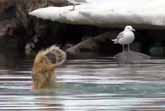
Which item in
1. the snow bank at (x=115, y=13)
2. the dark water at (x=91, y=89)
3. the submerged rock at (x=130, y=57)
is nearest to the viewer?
the dark water at (x=91, y=89)

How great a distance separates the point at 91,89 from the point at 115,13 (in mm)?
13417

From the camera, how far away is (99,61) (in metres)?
23.5

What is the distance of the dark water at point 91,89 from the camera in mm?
11738

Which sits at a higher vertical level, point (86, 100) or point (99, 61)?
point (86, 100)

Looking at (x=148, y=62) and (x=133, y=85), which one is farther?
(x=148, y=62)

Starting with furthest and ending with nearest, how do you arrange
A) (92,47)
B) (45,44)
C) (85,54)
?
(45,44), (92,47), (85,54)

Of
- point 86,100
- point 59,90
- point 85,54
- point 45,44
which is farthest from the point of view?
point 45,44

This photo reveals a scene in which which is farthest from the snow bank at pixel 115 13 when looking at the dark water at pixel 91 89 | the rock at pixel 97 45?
the dark water at pixel 91 89

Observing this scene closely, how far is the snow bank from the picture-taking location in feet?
87.5

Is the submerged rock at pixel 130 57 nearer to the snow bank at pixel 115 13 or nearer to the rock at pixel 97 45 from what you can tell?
the snow bank at pixel 115 13

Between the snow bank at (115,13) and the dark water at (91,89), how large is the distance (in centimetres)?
527

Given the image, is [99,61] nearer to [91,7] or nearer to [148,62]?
[148,62]

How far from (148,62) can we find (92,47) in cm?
785

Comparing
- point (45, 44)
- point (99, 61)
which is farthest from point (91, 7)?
point (99, 61)
